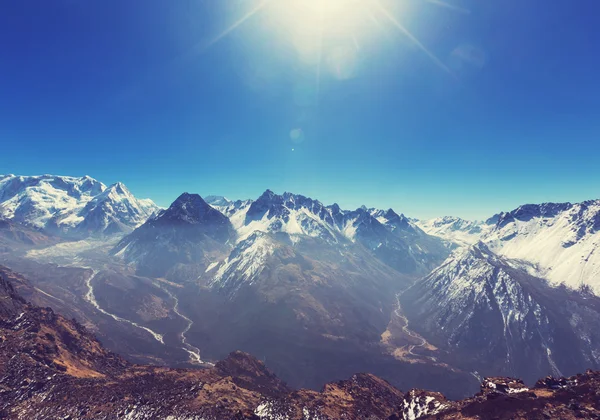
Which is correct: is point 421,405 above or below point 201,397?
above

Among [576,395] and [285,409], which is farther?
[285,409]

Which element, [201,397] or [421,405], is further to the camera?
[201,397]

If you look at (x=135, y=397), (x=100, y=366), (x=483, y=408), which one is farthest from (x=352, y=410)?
(x=100, y=366)

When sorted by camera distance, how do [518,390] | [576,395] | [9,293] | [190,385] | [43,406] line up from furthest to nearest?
[9,293]
[190,385]
[43,406]
[518,390]
[576,395]

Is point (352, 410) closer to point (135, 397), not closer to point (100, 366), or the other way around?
point (135, 397)

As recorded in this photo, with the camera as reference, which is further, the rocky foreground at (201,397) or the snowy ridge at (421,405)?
the snowy ridge at (421,405)

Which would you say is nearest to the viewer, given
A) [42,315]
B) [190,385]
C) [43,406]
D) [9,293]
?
[43,406]

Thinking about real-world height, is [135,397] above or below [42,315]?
below

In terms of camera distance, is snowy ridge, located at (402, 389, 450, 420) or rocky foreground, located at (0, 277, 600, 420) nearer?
rocky foreground, located at (0, 277, 600, 420)
